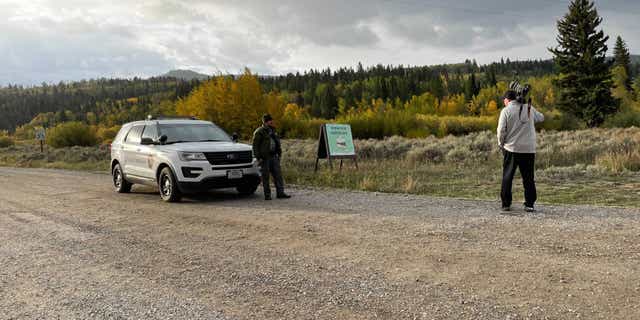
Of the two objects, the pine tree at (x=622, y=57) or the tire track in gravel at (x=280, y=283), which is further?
the pine tree at (x=622, y=57)

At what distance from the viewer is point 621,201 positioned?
9906mm

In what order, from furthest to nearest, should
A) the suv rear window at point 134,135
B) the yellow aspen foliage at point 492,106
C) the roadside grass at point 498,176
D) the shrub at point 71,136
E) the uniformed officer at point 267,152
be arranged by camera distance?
1. the yellow aspen foliage at point 492,106
2. the shrub at point 71,136
3. the suv rear window at point 134,135
4. the uniformed officer at point 267,152
5. the roadside grass at point 498,176

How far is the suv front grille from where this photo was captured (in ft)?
37.9

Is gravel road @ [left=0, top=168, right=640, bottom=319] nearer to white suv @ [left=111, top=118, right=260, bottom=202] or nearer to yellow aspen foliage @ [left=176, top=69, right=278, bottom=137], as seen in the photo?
white suv @ [left=111, top=118, right=260, bottom=202]

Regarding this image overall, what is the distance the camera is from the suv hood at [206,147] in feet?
38.0

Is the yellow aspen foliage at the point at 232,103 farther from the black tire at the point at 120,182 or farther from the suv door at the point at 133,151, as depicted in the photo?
the suv door at the point at 133,151

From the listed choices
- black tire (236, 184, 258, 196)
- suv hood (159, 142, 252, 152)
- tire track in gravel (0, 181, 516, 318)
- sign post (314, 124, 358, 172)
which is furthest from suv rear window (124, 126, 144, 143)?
tire track in gravel (0, 181, 516, 318)

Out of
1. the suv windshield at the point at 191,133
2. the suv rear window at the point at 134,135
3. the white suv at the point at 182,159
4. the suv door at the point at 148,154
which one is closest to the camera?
the white suv at the point at 182,159

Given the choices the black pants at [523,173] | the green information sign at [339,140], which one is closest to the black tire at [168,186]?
the black pants at [523,173]

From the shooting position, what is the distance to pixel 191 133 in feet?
42.4

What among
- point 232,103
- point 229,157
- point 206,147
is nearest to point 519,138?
point 229,157

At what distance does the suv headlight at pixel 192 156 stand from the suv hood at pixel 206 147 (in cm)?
8

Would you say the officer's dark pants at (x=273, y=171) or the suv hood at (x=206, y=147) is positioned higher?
the suv hood at (x=206, y=147)

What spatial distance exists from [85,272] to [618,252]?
20.1 feet
